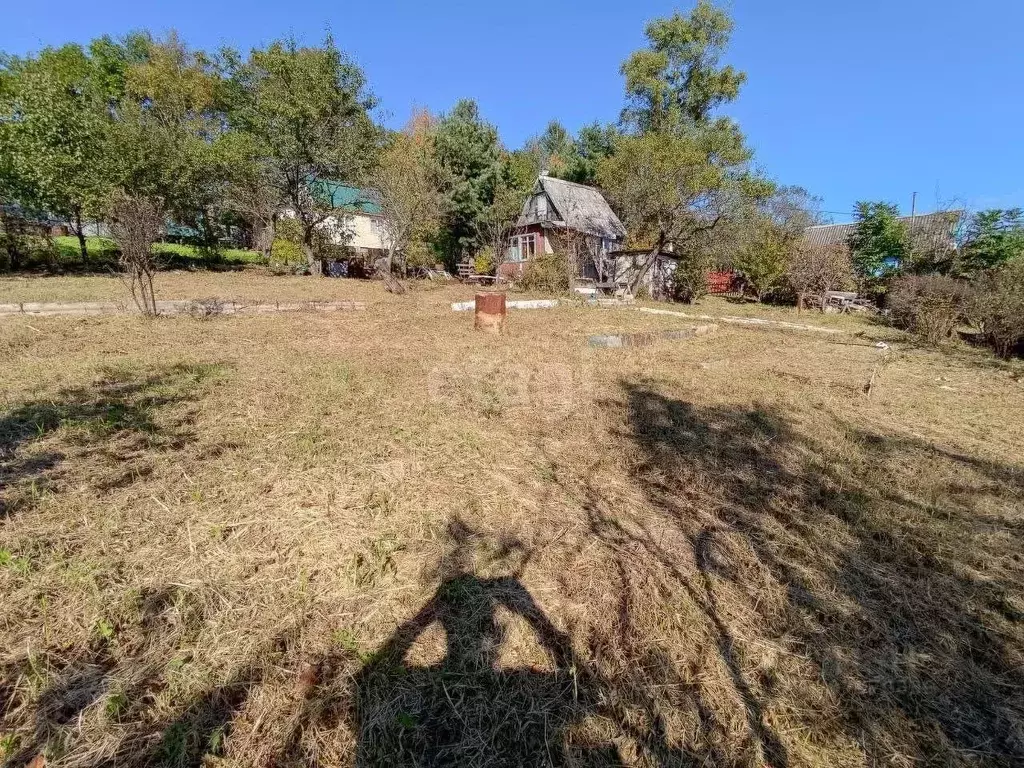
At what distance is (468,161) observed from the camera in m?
23.0

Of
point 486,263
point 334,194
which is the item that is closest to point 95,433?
point 334,194

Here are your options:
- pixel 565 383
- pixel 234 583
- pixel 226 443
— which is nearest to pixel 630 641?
pixel 234 583

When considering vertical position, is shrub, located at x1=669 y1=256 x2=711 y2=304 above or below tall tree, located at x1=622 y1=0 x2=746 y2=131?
below

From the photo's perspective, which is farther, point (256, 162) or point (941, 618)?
point (256, 162)

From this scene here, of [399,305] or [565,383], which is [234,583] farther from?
[399,305]

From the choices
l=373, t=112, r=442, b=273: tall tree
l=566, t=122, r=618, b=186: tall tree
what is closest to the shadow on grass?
l=373, t=112, r=442, b=273: tall tree

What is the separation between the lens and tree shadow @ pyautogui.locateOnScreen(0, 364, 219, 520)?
2883mm

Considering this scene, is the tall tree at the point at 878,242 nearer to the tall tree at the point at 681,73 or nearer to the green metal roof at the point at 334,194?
the tall tree at the point at 681,73

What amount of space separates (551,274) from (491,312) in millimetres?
8852

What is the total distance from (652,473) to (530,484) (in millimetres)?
1051

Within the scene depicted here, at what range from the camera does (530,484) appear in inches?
129

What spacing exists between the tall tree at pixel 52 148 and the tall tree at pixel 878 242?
30786 mm

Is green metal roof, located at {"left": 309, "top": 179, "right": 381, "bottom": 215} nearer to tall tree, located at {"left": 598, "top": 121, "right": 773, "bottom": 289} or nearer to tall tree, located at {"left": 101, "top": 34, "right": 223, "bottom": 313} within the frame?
tall tree, located at {"left": 101, "top": 34, "right": 223, "bottom": 313}

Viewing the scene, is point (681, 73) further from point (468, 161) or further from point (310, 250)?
point (310, 250)
